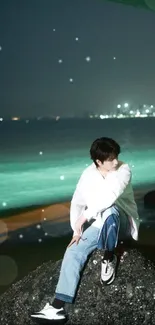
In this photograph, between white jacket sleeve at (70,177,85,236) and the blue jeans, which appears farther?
white jacket sleeve at (70,177,85,236)

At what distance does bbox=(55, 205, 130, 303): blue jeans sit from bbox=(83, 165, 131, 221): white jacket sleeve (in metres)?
0.07

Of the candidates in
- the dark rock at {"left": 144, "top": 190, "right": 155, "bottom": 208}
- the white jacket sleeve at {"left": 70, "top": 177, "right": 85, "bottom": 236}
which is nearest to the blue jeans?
the white jacket sleeve at {"left": 70, "top": 177, "right": 85, "bottom": 236}

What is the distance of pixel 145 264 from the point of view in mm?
3432

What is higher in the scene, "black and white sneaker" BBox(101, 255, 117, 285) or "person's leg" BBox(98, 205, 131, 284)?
"person's leg" BBox(98, 205, 131, 284)

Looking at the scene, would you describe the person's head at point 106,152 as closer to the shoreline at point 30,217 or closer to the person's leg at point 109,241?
the person's leg at point 109,241

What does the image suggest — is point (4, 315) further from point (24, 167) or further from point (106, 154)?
point (24, 167)

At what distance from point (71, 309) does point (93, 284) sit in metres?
0.21

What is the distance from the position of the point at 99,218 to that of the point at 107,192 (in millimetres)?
202

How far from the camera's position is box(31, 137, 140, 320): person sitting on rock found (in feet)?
10.7

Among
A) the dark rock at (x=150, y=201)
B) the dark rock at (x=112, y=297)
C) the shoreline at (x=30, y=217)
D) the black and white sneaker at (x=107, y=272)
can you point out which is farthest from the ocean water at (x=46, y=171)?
the black and white sneaker at (x=107, y=272)

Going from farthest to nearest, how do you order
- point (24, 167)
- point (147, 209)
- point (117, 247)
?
1. point (24, 167)
2. point (147, 209)
3. point (117, 247)

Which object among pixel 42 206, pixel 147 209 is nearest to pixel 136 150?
pixel 42 206

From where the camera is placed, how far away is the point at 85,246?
3.40 metres

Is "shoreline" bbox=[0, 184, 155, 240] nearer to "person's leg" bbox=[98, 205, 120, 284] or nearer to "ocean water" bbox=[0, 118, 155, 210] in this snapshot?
"ocean water" bbox=[0, 118, 155, 210]
